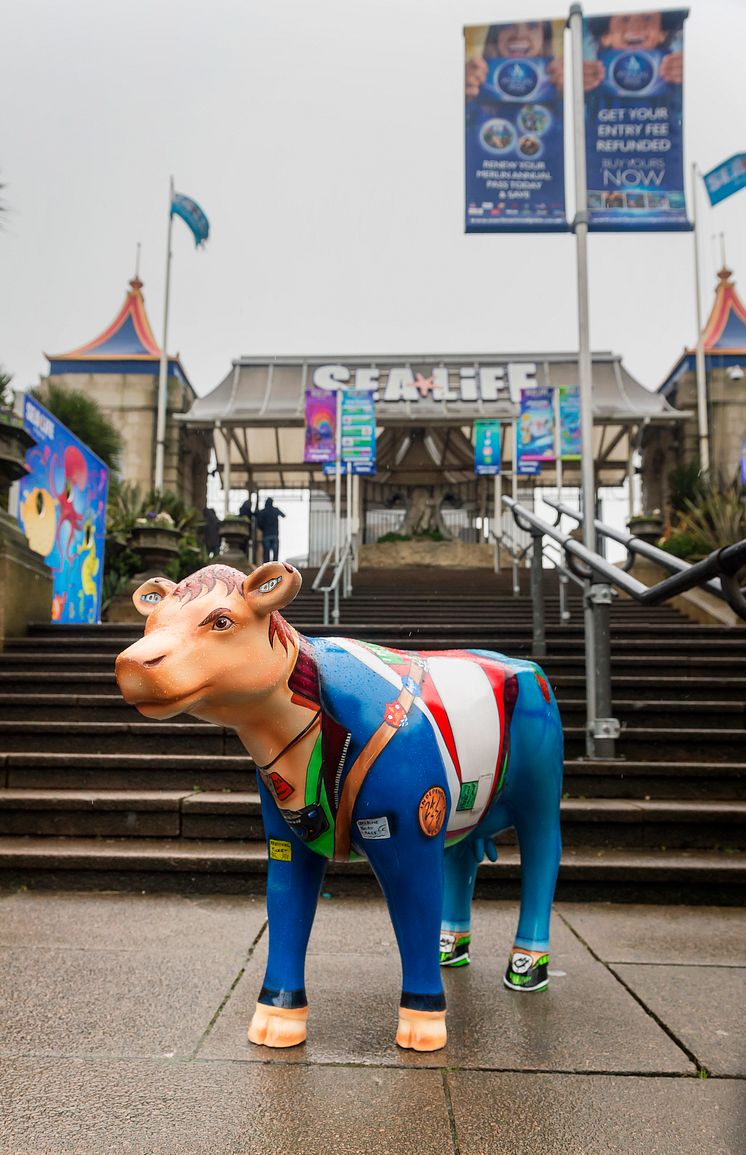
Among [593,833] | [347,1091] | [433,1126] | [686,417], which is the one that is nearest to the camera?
[433,1126]

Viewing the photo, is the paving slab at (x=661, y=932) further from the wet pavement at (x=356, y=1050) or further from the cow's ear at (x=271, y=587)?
the cow's ear at (x=271, y=587)

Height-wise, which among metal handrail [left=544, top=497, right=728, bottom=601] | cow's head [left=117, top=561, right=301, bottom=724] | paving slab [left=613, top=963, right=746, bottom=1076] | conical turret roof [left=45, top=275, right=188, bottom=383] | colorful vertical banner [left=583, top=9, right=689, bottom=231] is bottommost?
paving slab [left=613, top=963, right=746, bottom=1076]

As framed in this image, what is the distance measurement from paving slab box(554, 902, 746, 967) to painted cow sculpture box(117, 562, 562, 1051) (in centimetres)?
109

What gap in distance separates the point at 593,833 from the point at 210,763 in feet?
6.49

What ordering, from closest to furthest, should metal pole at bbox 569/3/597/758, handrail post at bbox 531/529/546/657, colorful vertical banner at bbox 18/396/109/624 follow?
1. handrail post at bbox 531/529/546/657
2. metal pole at bbox 569/3/597/758
3. colorful vertical banner at bbox 18/396/109/624

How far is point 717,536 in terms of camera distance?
10.4m

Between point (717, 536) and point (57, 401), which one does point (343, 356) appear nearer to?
point (57, 401)

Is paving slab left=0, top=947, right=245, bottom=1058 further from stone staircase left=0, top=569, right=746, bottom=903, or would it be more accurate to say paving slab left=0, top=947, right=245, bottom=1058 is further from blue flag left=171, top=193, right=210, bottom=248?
blue flag left=171, top=193, right=210, bottom=248

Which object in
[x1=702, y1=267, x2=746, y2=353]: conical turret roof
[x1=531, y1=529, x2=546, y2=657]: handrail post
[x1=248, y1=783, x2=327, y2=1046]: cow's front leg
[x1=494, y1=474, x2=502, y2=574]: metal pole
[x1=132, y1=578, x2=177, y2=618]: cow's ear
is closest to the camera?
[x1=132, y1=578, x2=177, y2=618]: cow's ear

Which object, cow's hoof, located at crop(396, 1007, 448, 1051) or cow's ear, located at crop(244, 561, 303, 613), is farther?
cow's hoof, located at crop(396, 1007, 448, 1051)

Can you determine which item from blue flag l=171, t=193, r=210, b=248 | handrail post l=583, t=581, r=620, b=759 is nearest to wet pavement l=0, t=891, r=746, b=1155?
handrail post l=583, t=581, r=620, b=759

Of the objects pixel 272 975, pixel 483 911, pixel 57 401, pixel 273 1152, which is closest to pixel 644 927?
pixel 483 911

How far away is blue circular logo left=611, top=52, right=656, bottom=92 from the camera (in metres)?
8.70

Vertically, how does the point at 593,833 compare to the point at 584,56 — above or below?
below
